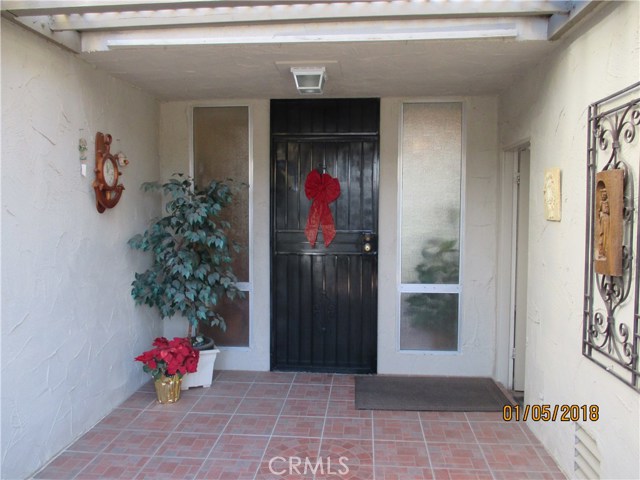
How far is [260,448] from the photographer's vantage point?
2988 mm

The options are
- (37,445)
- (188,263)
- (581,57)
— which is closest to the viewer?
(581,57)

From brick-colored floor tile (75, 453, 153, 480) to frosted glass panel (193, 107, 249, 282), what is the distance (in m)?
1.79

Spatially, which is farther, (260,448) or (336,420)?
(336,420)

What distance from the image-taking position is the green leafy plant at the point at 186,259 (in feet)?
12.0

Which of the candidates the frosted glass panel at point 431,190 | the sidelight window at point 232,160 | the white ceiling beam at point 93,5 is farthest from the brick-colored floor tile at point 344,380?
the white ceiling beam at point 93,5

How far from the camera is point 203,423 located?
332 centimetres

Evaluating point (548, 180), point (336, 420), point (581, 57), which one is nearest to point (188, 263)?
point (336, 420)

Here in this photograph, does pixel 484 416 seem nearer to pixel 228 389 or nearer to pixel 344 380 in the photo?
pixel 344 380

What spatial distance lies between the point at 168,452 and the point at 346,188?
94.8 inches

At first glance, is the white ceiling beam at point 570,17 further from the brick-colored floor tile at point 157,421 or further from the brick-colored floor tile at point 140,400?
the brick-colored floor tile at point 140,400

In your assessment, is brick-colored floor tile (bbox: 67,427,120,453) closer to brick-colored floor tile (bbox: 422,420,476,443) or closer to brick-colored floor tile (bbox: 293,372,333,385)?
brick-colored floor tile (bbox: 293,372,333,385)

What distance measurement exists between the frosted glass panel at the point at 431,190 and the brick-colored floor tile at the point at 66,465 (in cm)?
271

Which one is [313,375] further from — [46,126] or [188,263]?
[46,126]

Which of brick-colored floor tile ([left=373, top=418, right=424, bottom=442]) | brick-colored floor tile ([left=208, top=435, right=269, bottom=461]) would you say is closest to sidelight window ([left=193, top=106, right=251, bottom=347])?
brick-colored floor tile ([left=208, top=435, right=269, bottom=461])
